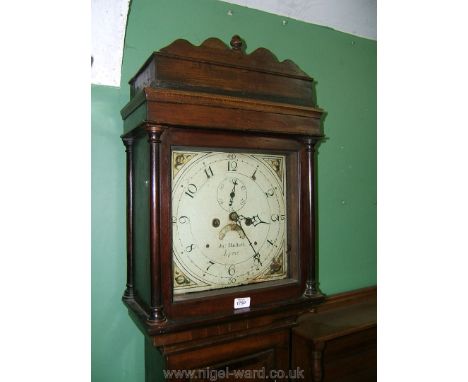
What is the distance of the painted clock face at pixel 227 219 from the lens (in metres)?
0.85

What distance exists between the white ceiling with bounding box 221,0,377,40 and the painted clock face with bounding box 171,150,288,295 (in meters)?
0.82

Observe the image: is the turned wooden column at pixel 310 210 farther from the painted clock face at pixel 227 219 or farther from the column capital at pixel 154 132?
the column capital at pixel 154 132

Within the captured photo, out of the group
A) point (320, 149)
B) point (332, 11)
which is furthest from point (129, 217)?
point (332, 11)

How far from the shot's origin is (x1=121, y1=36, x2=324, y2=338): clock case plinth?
786mm

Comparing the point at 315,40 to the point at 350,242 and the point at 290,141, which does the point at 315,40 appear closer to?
the point at 290,141

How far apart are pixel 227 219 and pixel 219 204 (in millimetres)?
50

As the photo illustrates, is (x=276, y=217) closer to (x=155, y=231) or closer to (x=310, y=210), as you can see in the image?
(x=310, y=210)

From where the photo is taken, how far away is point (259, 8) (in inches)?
55.2

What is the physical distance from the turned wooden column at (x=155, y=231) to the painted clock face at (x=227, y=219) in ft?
0.19

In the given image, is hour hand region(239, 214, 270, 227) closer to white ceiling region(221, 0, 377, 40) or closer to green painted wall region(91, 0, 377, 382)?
green painted wall region(91, 0, 377, 382)

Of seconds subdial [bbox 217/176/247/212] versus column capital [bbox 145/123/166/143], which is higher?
column capital [bbox 145/123/166/143]

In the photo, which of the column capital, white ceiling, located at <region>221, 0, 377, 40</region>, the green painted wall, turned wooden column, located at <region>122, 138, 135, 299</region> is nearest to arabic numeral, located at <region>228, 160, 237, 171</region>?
the column capital
